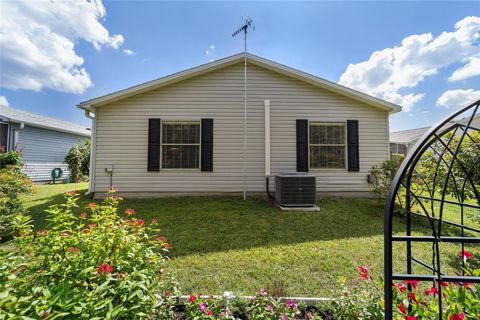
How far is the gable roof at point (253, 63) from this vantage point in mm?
5965

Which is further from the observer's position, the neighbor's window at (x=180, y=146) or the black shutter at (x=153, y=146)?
the neighbor's window at (x=180, y=146)

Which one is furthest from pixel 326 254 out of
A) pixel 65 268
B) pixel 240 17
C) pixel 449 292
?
pixel 240 17

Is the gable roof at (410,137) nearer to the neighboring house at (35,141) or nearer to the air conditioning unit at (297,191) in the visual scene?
the air conditioning unit at (297,191)

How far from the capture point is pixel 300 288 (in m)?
2.20

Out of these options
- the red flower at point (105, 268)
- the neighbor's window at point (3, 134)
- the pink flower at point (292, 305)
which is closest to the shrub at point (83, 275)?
the red flower at point (105, 268)

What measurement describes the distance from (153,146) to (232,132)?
7.81 feet

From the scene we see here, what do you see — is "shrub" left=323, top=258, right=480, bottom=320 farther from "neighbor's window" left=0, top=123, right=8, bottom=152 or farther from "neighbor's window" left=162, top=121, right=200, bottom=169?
"neighbor's window" left=0, top=123, right=8, bottom=152

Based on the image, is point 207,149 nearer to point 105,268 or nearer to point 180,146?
point 180,146

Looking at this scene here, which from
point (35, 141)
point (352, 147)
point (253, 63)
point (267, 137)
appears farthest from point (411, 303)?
point (35, 141)

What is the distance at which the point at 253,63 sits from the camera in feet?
21.2

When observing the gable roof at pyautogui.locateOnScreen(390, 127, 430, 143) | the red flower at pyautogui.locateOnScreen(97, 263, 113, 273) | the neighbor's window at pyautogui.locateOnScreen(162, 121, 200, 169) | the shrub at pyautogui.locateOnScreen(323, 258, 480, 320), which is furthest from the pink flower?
the gable roof at pyautogui.locateOnScreen(390, 127, 430, 143)

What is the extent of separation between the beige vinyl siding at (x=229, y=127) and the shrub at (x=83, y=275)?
15.5 feet

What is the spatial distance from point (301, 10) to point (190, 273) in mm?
7047

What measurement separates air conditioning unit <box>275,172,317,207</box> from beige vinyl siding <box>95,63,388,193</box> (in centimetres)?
105
